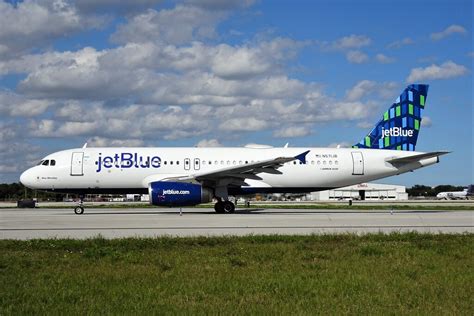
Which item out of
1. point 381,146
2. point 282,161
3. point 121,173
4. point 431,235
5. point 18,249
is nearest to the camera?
point 18,249

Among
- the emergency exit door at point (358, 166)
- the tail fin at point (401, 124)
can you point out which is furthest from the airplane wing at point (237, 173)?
the tail fin at point (401, 124)

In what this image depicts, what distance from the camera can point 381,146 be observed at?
103ft

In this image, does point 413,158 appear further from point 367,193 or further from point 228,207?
point 367,193

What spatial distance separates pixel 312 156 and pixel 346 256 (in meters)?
19.4

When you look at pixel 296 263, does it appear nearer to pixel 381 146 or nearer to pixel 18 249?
pixel 18 249

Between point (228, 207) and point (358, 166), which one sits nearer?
point (228, 207)

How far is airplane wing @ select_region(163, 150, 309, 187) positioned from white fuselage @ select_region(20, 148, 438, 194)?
1102 mm

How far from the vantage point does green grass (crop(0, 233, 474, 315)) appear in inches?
246

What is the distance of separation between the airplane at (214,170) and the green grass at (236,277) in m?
14.0

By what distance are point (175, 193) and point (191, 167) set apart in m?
3.53

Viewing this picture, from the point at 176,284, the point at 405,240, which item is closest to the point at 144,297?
the point at 176,284

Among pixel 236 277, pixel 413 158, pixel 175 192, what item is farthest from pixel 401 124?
pixel 236 277

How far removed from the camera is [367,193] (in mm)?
111438

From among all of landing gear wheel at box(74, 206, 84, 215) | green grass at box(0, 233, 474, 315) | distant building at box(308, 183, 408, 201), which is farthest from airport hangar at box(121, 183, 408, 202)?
green grass at box(0, 233, 474, 315)
